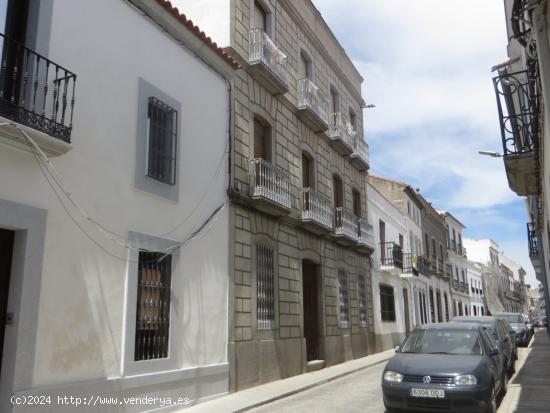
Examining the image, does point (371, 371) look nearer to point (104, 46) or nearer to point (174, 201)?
point (174, 201)

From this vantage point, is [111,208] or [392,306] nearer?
[111,208]

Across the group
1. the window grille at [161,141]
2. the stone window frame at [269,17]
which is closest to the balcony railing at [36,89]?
the window grille at [161,141]

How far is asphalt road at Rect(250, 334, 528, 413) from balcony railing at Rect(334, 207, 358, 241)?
512 cm

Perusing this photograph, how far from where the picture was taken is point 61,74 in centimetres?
682

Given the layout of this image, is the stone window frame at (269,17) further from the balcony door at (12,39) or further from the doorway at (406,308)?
the doorway at (406,308)

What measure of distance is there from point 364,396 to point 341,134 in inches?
387

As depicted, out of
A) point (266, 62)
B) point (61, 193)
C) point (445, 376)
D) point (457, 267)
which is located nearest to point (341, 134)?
point (266, 62)

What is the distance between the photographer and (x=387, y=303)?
2191 cm

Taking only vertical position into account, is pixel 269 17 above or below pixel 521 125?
above

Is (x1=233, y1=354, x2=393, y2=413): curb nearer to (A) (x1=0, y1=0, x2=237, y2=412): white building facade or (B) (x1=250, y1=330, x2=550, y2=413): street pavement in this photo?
(B) (x1=250, y1=330, x2=550, y2=413): street pavement

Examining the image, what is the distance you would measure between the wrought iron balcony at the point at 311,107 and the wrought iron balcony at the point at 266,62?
1.23 m

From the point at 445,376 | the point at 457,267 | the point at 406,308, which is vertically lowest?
the point at 445,376

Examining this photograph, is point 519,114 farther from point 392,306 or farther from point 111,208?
point 392,306

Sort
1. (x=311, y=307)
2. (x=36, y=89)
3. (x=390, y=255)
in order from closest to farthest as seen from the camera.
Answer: (x=36, y=89)
(x=311, y=307)
(x=390, y=255)
